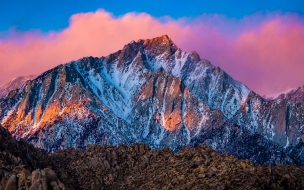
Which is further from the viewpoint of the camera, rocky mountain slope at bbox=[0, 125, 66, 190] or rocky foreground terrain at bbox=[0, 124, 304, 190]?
rocky foreground terrain at bbox=[0, 124, 304, 190]

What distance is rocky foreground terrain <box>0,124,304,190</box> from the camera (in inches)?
3548

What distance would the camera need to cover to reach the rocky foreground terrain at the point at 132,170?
90.1 metres

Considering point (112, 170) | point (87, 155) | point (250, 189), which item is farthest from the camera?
point (87, 155)

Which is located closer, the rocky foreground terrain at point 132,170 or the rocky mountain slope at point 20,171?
the rocky mountain slope at point 20,171

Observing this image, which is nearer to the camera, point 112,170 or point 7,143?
point 7,143

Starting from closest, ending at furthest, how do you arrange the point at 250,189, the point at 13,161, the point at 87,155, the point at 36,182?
the point at 36,182 → the point at 250,189 → the point at 13,161 → the point at 87,155

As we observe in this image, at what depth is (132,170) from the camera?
441 feet

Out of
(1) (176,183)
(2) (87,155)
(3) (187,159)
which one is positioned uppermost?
(2) (87,155)

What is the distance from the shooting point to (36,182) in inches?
3120

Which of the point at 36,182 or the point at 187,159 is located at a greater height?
the point at 187,159

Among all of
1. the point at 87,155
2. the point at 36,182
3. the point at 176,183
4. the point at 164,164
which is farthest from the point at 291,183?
the point at 87,155

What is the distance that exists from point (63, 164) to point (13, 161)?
3435cm

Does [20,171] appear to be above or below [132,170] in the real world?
below

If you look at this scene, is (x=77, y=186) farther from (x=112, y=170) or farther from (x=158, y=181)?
(x=158, y=181)
